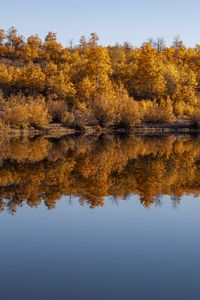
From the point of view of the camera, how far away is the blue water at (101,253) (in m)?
10.4

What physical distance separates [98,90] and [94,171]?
37325 mm

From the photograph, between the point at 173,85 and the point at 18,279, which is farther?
the point at 173,85

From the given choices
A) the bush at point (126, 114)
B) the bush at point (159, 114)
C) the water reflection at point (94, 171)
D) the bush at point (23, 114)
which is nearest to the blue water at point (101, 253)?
the water reflection at point (94, 171)

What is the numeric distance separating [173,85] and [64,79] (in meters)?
15.6

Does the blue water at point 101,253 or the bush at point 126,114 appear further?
the bush at point 126,114

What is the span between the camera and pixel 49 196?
20625 millimetres

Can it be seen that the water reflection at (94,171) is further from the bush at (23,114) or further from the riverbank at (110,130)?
the riverbank at (110,130)

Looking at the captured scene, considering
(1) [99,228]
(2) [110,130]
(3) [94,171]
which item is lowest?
(1) [99,228]

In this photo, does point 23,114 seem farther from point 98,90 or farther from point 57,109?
point 98,90

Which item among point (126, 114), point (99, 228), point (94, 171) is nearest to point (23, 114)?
point (126, 114)

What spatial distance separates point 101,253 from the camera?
42.0ft

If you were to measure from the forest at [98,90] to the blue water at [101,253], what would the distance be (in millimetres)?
32041

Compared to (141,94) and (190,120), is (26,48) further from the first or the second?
(190,120)

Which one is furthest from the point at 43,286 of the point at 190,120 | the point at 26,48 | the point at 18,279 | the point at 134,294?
the point at 26,48
